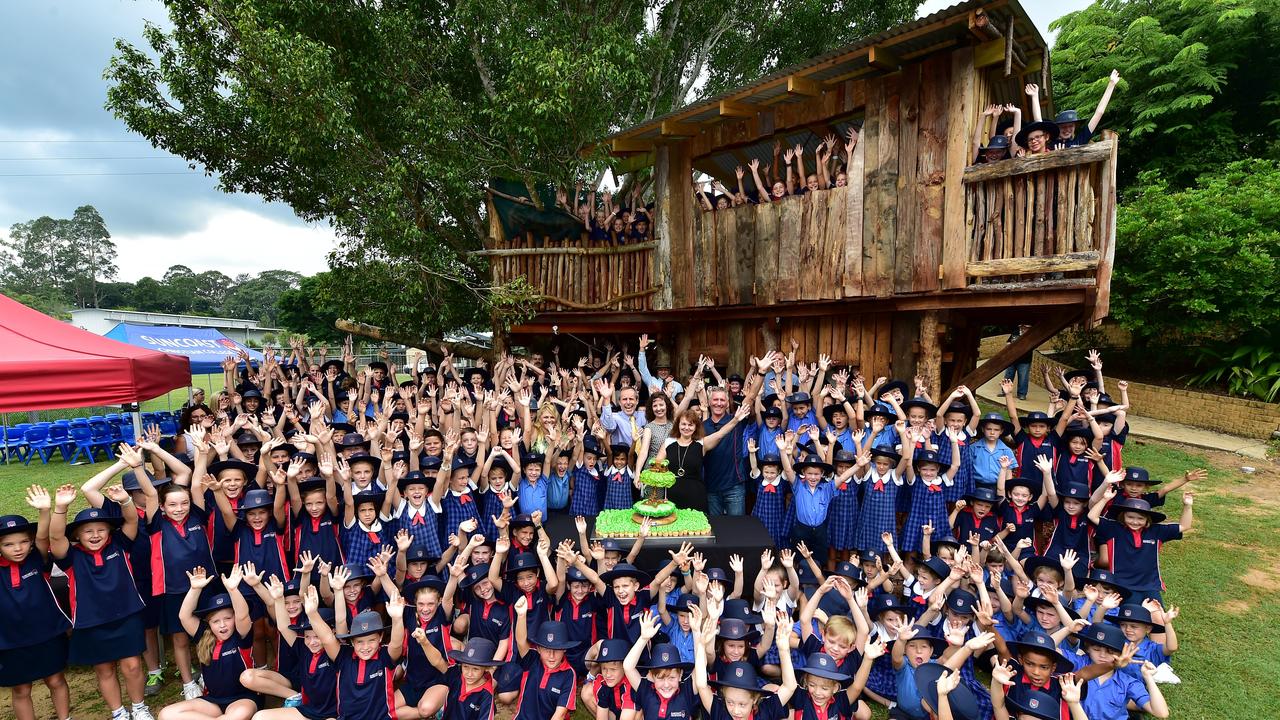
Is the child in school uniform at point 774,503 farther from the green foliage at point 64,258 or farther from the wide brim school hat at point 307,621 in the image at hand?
the green foliage at point 64,258

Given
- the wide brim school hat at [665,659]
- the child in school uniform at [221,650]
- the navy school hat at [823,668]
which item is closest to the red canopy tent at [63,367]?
the child in school uniform at [221,650]

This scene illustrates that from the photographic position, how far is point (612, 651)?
4496 mm

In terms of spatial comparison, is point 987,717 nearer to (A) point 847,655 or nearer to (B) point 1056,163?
(A) point 847,655

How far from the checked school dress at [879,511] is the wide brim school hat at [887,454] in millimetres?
135

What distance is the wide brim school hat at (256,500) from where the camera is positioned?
5281 mm

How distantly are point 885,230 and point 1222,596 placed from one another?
5.89m

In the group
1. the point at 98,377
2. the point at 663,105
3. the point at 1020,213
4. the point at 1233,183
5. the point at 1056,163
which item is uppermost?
the point at 663,105

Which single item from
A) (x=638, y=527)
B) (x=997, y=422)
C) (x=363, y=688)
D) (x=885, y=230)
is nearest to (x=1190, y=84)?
(x=885, y=230)

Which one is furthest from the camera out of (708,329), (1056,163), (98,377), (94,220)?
(94,220)

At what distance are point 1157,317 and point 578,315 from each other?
12.8 meters

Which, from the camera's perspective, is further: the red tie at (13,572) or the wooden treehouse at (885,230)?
the wooden treehouse at (885,230)

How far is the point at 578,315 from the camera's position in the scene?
40.7ft

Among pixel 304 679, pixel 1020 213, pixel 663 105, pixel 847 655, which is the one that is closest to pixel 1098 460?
pixel 1020 213

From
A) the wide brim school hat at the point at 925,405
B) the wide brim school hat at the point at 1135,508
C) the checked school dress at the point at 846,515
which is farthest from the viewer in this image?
the wide brim school hat at the point at 925,405
